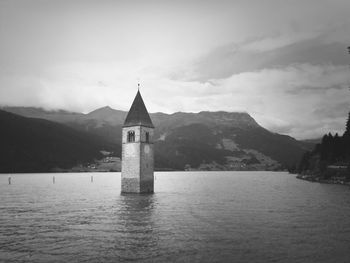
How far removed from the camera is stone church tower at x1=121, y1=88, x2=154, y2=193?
199 ft

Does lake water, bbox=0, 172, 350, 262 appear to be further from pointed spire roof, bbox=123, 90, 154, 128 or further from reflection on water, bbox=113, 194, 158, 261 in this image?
pointed spire roof, bbox=123, 90, 154, 128

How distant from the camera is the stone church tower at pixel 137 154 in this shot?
60.7 m

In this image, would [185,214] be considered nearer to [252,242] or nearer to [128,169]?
[252,242]

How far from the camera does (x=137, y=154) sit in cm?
6084

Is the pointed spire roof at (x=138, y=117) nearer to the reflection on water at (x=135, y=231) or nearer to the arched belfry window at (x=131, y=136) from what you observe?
the arched belfry window at (x=131, y=136)

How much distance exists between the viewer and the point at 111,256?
2206 centimetres

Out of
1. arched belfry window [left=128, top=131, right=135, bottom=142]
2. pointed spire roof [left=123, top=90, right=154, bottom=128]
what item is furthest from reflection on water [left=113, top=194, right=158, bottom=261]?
pointed spire roof [left=123, top=90, right=154, bottom=128]

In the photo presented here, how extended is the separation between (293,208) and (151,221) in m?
21.0

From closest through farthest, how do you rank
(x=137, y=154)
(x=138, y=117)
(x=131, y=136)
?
1. (x=137, y=154)
2. (x=131, y=136)
3. (x=138, y=117)

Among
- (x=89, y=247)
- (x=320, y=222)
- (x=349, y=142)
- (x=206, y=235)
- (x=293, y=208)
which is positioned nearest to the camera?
(x=89, y=247)

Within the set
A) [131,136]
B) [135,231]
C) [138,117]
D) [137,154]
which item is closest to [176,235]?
[135,231]

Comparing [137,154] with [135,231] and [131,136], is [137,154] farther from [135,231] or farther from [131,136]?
[135,231]

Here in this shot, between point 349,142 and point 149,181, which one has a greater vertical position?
point 349,142

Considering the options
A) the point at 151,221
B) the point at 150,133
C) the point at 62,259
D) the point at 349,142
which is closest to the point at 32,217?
the point at 151,221
